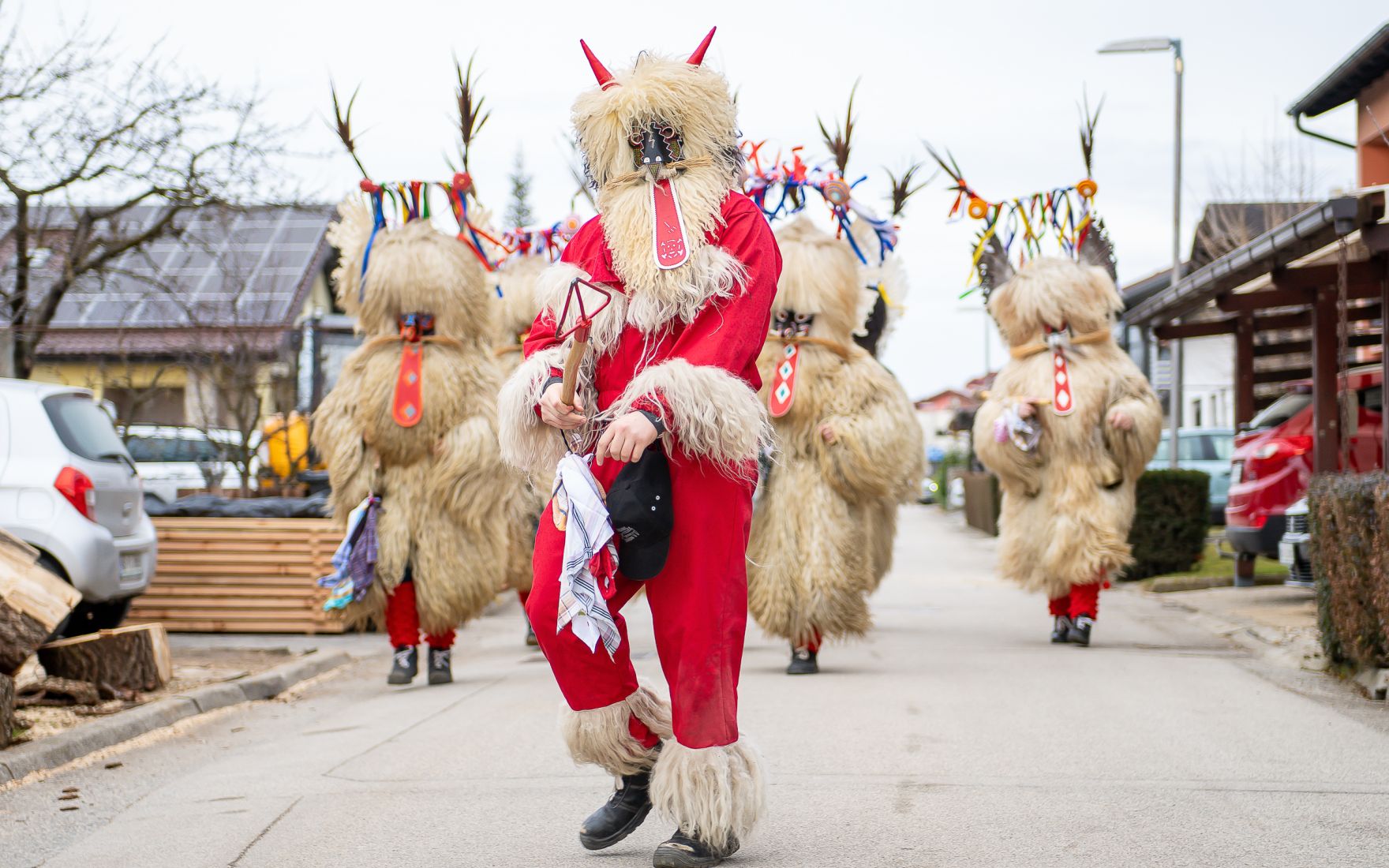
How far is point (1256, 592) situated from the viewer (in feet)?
43.4

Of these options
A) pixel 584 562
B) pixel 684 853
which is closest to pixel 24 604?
pixel 584 562

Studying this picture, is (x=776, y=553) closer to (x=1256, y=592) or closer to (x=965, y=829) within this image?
(x=965, y=829)

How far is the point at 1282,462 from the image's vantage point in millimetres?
12219

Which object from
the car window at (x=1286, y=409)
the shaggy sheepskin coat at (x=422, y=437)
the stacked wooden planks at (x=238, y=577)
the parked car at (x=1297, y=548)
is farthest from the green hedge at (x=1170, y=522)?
the shaggy sheepskin coat at (x=422, y=437)

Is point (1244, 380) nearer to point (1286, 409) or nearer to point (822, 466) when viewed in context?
point (1286, 409)

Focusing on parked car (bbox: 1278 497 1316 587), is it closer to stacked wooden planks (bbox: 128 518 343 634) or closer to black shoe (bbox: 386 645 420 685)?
black shoe (bbox: 386 645 420 685)

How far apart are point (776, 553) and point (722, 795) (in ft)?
13.8

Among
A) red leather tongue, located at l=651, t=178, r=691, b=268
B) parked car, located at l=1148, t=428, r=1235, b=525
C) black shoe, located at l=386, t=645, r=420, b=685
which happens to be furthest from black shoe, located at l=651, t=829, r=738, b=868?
parked car, located at l=1148, t=428, r=1235, b=525

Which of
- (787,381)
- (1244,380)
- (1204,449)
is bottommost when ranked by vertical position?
(1204,449)

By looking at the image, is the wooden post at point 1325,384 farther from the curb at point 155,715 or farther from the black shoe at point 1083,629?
the curb at point 155,715

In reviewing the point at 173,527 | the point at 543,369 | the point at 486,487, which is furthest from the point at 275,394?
the point at 543,369

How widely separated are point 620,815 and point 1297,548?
775 cm

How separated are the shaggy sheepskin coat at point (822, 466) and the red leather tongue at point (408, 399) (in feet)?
6.14

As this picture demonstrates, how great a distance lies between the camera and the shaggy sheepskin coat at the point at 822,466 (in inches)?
318
